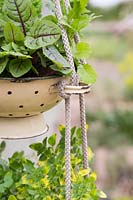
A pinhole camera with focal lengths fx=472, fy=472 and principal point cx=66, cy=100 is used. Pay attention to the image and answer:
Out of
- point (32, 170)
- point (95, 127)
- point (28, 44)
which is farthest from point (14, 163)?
point (95, 127)

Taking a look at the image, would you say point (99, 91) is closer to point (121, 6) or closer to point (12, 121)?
point (121, 6)

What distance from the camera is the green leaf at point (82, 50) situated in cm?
62

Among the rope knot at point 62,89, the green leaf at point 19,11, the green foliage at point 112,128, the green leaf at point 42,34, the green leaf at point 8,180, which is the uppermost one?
the green leaf at point 19,11

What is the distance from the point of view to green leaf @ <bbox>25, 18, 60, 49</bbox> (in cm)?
59

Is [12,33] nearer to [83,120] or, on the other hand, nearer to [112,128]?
[83,120]

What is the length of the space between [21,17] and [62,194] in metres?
0.25

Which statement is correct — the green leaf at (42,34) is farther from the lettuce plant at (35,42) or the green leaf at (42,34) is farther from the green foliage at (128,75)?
the green foliage at (128,75)

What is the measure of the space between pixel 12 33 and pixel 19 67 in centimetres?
4

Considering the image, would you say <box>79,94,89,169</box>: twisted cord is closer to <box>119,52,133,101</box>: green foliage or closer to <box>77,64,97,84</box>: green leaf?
<box>77,64,97,84</box>: green leaf

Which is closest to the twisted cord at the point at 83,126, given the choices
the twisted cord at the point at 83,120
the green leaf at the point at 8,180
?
the twisted cord at the point at 83,120

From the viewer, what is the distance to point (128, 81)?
109 inches

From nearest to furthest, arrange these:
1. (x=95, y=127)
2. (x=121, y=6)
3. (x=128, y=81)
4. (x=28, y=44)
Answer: (x=28, y=44)
(x=95, y=127)
(x=128, y=81)
(x=121, y=6)

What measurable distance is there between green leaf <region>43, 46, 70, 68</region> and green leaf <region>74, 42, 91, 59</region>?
0.09 feet

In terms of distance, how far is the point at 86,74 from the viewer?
61 centimetres
